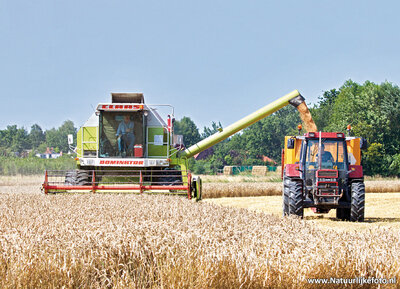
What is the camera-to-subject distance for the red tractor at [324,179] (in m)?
10.4

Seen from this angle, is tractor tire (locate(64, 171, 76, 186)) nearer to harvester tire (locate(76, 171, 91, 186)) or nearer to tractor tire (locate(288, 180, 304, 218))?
harvester tire (locate(76, 171, 91, 186))

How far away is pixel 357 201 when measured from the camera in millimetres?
10383

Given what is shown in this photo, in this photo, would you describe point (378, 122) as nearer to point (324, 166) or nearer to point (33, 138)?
point (324, 166)

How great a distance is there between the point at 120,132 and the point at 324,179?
6.47m

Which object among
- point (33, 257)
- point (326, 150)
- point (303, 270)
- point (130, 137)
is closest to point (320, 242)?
point (303, 270)

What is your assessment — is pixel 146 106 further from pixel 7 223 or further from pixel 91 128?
pixel 7 223

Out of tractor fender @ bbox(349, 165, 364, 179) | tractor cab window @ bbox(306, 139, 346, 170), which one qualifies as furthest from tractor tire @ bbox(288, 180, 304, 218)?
tractor fender @ bbox(349, 165, 364, 179)

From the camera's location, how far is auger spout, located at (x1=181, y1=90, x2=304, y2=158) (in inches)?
618

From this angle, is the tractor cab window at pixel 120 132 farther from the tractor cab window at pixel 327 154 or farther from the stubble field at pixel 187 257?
the stubble field at pixel 187 257

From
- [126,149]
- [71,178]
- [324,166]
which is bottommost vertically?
[71,178]

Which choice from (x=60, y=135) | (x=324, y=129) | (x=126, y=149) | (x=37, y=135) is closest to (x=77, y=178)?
(x=126, y=149)

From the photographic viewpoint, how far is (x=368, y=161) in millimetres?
42688

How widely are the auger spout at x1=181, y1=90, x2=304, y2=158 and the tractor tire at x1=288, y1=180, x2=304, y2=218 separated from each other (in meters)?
5.60

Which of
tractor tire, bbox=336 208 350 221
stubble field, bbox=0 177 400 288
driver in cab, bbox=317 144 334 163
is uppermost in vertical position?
driver in cab, bbox=317 144 334 163
